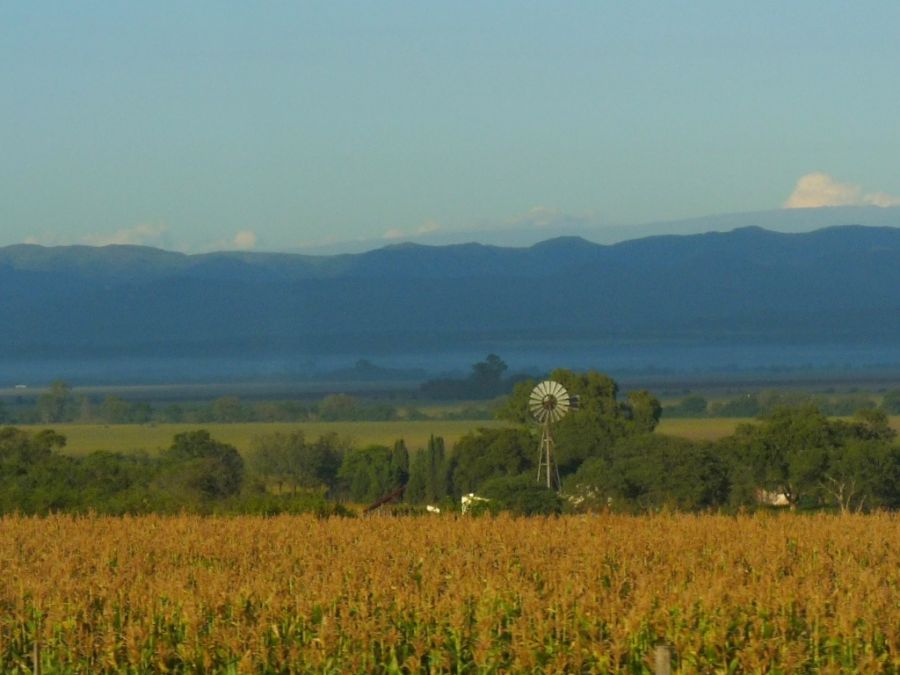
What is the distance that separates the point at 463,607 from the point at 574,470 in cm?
6607

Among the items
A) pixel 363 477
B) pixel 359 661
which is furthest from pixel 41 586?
pixel 363 477

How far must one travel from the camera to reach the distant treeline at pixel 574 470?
49.7m

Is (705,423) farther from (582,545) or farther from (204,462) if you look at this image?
(582,545)

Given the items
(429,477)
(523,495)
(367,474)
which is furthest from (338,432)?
(523,495)

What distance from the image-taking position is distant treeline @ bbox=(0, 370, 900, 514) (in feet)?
163

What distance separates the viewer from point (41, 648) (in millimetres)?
14602

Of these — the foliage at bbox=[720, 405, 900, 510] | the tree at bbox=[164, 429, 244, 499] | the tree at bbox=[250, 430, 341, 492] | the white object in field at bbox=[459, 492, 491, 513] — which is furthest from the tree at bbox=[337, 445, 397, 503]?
the white object in field at bbox=[459, 492, 491, 513]

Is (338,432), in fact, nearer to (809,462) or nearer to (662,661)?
(809,462)

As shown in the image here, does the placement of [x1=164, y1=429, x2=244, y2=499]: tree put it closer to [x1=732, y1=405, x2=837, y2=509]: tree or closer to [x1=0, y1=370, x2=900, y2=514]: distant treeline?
[x1=0, y1=370, x2=900, y2=514]: distant treeline

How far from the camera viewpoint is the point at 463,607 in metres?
15.0

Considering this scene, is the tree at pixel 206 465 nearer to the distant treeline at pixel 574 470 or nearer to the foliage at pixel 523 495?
the distant treeline at pixel 574 470

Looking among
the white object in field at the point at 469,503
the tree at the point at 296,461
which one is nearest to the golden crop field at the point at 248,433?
the tree at the point at 296,461

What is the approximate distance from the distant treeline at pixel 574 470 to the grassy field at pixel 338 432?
153ft

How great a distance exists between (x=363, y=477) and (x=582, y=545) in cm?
7345
